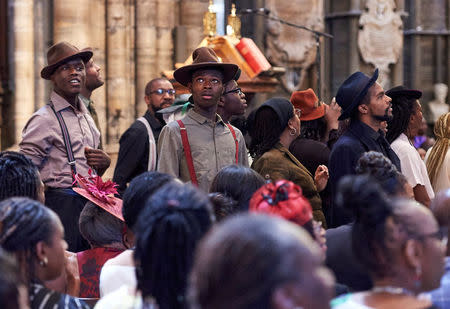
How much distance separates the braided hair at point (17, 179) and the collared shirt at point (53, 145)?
128 centimetres

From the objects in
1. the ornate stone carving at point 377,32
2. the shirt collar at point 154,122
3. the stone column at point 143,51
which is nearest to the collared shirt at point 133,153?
the shirt collar at point 154,122

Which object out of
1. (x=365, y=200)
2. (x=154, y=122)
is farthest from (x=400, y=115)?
(x=365, y=200)

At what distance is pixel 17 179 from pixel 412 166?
8.92 ft

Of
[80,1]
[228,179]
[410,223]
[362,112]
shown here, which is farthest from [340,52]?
[410,223]

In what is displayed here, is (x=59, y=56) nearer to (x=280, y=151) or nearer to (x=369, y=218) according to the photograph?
(x=280, y=151)

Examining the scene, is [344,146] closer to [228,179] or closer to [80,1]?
[228,179]

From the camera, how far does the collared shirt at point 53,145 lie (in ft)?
17.4

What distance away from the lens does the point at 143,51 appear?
10.7 m

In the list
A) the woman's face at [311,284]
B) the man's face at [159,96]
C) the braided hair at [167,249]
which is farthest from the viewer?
the man's face at [159,96]

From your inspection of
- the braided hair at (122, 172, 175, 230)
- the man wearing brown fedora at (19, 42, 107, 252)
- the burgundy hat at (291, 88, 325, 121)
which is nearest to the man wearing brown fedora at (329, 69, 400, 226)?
the burgundy hat at (291, 88, 325, 121)

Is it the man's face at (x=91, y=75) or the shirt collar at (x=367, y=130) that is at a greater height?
the man's face at (x=91, y=75)

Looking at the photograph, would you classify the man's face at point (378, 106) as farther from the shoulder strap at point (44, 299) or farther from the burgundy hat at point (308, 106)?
the shoulder strap at point (44, 299)

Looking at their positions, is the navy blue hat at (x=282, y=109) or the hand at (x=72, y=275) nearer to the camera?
the hand at (x=72, y=275)

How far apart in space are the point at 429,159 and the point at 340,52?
904 centimetres
